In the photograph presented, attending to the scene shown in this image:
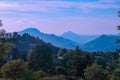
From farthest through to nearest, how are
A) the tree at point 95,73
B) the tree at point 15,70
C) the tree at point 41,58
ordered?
the tree at point 41,58 → the tree at point 95,73 → the tree at point 15,70

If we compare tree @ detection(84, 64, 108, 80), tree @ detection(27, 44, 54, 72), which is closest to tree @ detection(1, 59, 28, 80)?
tree @ detection(84, 64, 108, 80)

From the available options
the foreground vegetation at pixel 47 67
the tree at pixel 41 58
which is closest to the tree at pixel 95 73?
the foreground vegetation at pixel 47 67

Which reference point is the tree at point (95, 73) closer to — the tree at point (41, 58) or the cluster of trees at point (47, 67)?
the cluster of trees at point (47, 67)

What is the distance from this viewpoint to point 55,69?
251 ft

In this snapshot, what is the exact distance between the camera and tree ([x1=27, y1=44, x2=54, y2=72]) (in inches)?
3227

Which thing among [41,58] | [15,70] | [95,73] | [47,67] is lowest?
[47,67]

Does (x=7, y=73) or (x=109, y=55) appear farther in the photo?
(x=109, y=55)

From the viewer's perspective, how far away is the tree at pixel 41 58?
82.0 m

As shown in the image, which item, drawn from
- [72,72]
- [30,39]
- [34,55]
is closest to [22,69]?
[72,72]

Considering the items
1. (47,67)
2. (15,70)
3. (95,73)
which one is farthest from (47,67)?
(15,70)

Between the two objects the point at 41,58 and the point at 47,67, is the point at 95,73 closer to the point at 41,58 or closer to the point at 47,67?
the point at 47,67

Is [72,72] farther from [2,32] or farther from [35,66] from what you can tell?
[2,32]

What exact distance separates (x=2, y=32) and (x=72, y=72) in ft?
162

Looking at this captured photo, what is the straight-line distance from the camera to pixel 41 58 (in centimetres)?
8488
